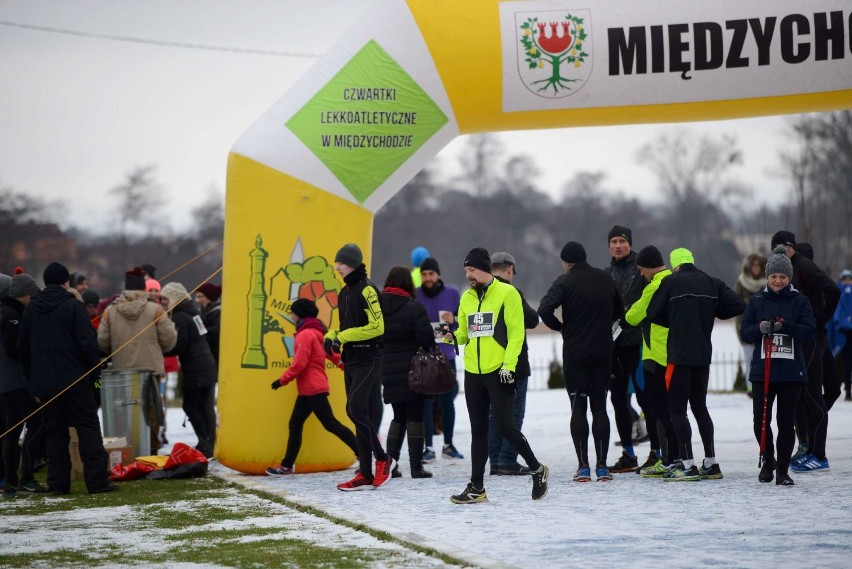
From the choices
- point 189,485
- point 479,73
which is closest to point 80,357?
point 189,485

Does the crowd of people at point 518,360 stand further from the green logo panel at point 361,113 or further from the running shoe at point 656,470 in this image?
the green logo panel at point 361,113

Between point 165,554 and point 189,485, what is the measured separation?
130 inches

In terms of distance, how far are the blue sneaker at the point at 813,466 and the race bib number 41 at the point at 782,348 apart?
3.65ft

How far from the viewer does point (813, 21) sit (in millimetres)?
10117

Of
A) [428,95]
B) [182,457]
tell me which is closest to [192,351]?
[182,457]

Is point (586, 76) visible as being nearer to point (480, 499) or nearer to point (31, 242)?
point (480, 499)

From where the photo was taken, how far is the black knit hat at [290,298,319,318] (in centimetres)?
1002

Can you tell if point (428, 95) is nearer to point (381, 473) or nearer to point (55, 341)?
point (381, 473)

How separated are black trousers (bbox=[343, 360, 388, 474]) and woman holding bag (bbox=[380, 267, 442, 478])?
33 centimetres

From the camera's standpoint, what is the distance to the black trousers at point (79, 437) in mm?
9445

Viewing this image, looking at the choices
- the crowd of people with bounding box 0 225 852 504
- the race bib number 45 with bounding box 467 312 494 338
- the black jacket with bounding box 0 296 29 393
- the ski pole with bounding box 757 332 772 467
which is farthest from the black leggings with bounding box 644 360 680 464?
the black jacket with bounding box 0 296 29 393

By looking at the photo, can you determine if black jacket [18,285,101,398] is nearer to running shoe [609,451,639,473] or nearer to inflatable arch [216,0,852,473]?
inflatable arch [216,0,852,473]

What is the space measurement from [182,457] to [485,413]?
10.7 ft

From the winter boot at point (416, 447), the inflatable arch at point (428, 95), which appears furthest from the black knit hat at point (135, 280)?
the winter boot at point (416, 447)
